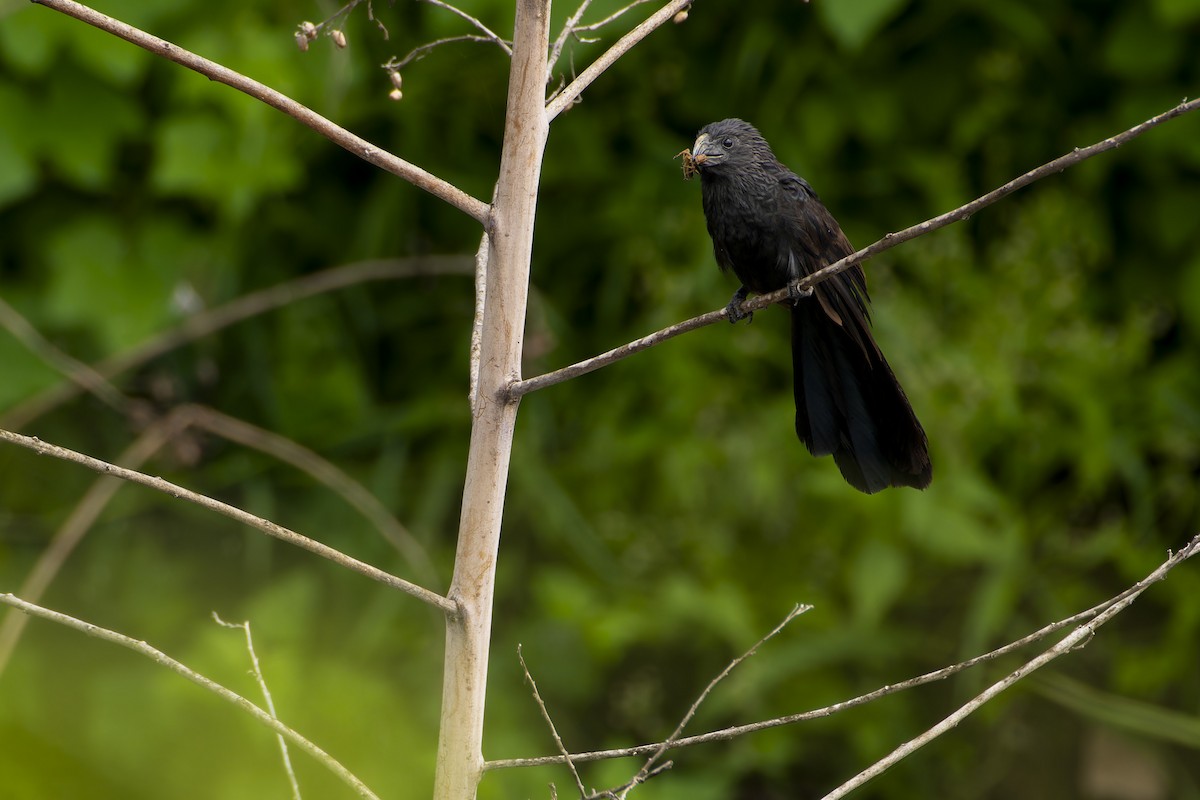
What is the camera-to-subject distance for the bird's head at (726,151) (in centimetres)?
171

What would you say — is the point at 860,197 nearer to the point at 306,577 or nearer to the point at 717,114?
the point at 717,114

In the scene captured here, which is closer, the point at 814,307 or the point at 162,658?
the point at 162,658

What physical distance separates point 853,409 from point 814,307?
216 millimetres

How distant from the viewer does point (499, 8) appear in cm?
248

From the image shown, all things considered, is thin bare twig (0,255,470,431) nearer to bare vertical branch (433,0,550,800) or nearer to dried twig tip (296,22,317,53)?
dried twig tip (296,22,317,53)

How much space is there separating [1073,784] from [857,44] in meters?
1.88

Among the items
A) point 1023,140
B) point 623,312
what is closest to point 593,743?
point 623,312

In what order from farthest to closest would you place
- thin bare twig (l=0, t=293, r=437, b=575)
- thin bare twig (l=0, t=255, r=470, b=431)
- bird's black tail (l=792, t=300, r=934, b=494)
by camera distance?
thin bare twig (l=0, t=255, r=470, b=431)
thin bare twig (l=0, t=293, r=437, b=575)
bird's black tail (l=792, t=300, r=934, b=494)

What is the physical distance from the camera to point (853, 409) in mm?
1384

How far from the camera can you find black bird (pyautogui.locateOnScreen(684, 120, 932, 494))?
1312 mm

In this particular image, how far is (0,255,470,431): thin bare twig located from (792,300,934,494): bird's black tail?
1096 mm

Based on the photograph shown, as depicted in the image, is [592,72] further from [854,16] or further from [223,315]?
[223,315]

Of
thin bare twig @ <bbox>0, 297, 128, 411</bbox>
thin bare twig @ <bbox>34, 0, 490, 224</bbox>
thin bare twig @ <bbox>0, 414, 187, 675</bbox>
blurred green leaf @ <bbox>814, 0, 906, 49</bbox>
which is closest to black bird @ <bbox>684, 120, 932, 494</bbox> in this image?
thin bare twig @ <bbox>34, 0, 490, 224</bbox>

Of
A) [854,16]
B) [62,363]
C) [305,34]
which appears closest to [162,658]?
[305,34]
